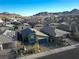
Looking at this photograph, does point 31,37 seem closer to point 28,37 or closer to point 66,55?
point 28,37

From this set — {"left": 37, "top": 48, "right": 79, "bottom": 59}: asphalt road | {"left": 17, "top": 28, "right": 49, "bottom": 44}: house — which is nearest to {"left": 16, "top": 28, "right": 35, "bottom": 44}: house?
{"left": 17, "top": 28, "right": 49, "bottom": 44}: house

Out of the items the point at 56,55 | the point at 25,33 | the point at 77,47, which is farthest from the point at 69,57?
the point at 25,33

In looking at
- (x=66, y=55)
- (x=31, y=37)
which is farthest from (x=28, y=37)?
(x=66, y=55)

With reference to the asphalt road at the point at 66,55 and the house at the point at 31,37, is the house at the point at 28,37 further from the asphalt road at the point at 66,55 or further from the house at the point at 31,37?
the asphalt road at the point at 66,55

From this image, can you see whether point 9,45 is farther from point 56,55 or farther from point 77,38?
point 56,55

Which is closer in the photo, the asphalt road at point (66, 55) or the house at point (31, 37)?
the asphalt road at point (66, 55)

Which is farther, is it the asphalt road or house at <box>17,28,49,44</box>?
house at <box>17,28,49,44</box>

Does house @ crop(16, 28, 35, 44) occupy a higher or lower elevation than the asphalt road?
lower

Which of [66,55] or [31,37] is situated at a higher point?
[66,55]

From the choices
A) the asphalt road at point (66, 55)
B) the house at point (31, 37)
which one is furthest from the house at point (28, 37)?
the asphalt road at point (66, 55)

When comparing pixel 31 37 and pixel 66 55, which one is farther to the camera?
pixel 31 37

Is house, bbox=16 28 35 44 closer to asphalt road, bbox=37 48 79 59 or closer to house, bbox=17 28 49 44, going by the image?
house, bbox=17 28 49 44
